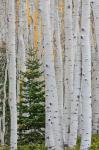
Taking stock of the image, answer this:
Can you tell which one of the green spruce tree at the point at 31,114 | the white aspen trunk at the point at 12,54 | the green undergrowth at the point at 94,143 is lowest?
the green undergrowth at the point at 94,143

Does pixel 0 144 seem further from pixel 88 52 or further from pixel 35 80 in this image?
pixel 88 52

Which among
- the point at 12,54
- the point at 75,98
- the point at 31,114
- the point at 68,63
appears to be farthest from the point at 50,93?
the point at 31,114

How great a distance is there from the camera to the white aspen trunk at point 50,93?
6750 mm

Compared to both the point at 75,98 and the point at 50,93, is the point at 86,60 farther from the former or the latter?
the point at 75,98

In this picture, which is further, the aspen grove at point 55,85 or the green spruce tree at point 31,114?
the green spruce tree at point 31,114

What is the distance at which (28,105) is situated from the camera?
1024 cm

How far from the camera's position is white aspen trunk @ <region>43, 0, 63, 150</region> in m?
6.75

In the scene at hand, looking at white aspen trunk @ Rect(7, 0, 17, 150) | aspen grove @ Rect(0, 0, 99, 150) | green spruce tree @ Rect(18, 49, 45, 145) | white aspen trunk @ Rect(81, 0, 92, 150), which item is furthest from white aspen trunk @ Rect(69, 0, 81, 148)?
green spruce tree @ Rect(18, 49, 45, 145)

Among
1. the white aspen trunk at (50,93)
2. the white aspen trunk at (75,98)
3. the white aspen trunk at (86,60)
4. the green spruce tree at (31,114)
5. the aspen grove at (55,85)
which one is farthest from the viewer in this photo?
the green spruce tree at (31,114)

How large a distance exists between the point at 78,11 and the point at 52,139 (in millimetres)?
2459

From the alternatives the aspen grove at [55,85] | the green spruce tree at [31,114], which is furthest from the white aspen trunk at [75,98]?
the green spruce tree at [31,114]

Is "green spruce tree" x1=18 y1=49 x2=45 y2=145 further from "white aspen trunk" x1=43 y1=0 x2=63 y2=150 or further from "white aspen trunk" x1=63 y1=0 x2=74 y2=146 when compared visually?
"white aspen trunk" x1=43 y1=0 x2=63 y2=150

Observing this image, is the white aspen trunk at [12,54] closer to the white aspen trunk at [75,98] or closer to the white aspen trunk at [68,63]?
the white aspen trunk at [75,98]

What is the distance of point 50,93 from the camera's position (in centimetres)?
688
